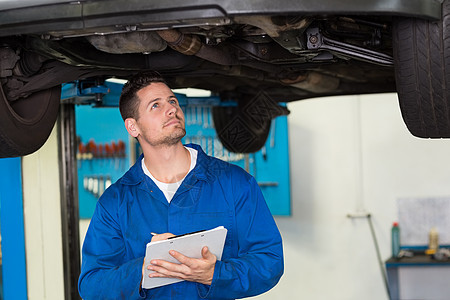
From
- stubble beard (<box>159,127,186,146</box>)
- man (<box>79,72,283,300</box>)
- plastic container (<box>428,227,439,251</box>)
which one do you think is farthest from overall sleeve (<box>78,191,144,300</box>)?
plastic container (<box>428,227,439,251</box>)

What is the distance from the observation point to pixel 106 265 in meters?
1.88

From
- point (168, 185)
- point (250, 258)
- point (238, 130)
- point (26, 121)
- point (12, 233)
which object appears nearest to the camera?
point (250, 258)

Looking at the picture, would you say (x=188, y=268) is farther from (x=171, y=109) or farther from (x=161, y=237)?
(x=171, y=109)

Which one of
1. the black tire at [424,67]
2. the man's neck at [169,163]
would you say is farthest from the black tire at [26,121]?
the black tire at [424,67]

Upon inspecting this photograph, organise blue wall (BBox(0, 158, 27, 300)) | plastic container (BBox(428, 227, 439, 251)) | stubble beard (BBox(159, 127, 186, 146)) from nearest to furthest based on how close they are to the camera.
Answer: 1. stubble beard (BBox(159, 127, 186, 146))
2. blue wall (BBox(0, 158, 27, 300))
3. plastic container (BBox(428, 227, 439, 251))

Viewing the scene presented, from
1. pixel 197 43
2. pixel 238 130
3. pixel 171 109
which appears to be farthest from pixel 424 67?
pixel 238 130

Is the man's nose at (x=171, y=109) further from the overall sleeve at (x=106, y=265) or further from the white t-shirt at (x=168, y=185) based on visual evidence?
the overall sleeve at (x=106, y=265)

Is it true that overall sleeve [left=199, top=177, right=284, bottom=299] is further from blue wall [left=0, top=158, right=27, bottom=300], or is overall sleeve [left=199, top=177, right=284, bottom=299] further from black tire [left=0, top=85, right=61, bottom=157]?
blue wall [left=0, top=158, right=27, bottom=300]

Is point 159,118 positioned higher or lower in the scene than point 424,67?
lower

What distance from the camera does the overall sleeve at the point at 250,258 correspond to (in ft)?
5.75

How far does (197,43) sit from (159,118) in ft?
0.92

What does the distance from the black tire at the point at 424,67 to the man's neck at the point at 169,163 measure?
0.74 metres

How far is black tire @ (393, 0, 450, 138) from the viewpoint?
1681 millimetres

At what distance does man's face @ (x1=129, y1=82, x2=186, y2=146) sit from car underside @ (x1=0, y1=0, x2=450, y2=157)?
0.48 ft
